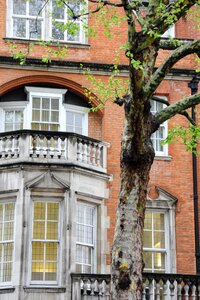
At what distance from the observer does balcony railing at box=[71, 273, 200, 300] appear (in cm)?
1948

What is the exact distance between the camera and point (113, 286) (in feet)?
48.1

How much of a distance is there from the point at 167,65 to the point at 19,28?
949cm

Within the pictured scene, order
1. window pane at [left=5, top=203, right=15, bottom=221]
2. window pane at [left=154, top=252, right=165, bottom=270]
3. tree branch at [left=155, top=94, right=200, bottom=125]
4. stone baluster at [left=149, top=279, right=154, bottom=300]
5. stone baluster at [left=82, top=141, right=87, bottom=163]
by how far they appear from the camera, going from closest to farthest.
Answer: tree branch at [left=155, top=94, right=200, bottom=125]
stone baluster at [left=149, top=279, right=154, bottom=300]
window pane at [left=5, top=203, right=15, bottom=221]
stone baluster at [left=82, top=141, right=87, bottom=163]
window pane at [left=154, top=252, right=165, bottom=270]

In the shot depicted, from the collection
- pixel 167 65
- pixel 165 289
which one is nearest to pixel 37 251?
pixel 165 289

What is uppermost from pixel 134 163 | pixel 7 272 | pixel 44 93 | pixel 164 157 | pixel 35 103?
pixel 44 93

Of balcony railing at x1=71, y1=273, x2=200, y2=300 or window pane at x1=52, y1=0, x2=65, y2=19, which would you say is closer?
balcony railing at x1=71, y1=273, x2=200, y2=300

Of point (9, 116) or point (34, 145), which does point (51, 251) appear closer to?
point (34, 145)

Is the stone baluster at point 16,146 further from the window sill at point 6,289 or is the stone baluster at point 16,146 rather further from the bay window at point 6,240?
the window sill at point 6,289

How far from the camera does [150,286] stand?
19.6m

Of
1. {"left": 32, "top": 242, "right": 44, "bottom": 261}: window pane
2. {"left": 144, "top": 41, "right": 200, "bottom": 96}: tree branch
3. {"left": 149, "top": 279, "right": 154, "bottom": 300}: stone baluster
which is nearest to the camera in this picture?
{"left": 144, "top": 41, "right": 200, "bottom": 96}: tree branch

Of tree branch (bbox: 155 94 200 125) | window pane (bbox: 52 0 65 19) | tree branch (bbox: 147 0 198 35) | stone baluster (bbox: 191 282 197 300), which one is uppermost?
window pane (bbox: 52 0 65 19)

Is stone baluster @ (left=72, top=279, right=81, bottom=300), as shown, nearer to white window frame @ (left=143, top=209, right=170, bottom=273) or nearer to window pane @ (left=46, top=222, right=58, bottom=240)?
window pane @ (left=46, top=222, right=58, bottom=240)

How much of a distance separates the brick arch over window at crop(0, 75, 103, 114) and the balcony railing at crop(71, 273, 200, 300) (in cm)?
614

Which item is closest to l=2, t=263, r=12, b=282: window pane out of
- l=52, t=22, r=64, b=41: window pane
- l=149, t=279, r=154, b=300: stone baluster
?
l=149, t=279, r=154, b=300: stone baluster
